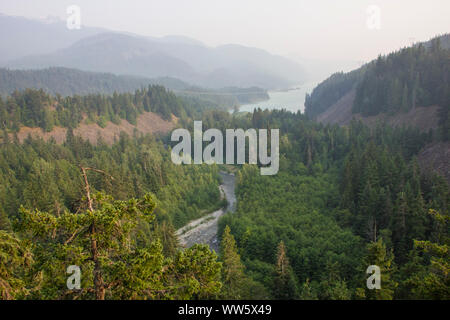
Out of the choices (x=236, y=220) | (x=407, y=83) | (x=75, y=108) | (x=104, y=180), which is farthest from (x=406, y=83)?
(x=75, y=108)

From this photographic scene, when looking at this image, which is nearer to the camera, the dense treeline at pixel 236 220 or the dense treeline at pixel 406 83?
the dense treeline at pixel 236 220

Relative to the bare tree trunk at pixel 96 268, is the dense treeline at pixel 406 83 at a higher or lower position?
higher

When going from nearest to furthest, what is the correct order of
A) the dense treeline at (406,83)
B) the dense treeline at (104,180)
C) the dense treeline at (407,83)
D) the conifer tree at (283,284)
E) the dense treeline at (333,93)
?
the conifer tree at (283,284) → the dense treeline at (104,180) → the dense treeline at (407,83) → the dense treeline at (406,83) → the dense treeline at (333,93)

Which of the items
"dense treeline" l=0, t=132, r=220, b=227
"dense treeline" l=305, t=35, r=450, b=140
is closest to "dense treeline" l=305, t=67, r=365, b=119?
"dense treeline" l=305, t=35, r=450, b=140

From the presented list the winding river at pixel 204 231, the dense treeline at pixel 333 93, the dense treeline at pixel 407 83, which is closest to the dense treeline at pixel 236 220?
the winding river at pixel 204 231

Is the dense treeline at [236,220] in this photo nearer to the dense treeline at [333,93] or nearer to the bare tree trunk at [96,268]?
the bare tree trunk at [96,268]

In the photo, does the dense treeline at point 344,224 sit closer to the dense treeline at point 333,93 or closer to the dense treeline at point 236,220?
the dense treeline at point 236,220

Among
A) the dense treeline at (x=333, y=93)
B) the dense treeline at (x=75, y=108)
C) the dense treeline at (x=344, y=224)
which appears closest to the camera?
the dense treeline at (x=344, y=224)

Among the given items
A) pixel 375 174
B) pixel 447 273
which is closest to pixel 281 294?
pixel 447 273

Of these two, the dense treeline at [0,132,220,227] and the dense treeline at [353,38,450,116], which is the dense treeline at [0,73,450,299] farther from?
the dense treeline at [353,38,450,116]

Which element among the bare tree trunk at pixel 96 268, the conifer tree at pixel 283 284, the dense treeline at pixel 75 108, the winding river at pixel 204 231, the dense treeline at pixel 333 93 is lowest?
the winding river at pixel 204 231
